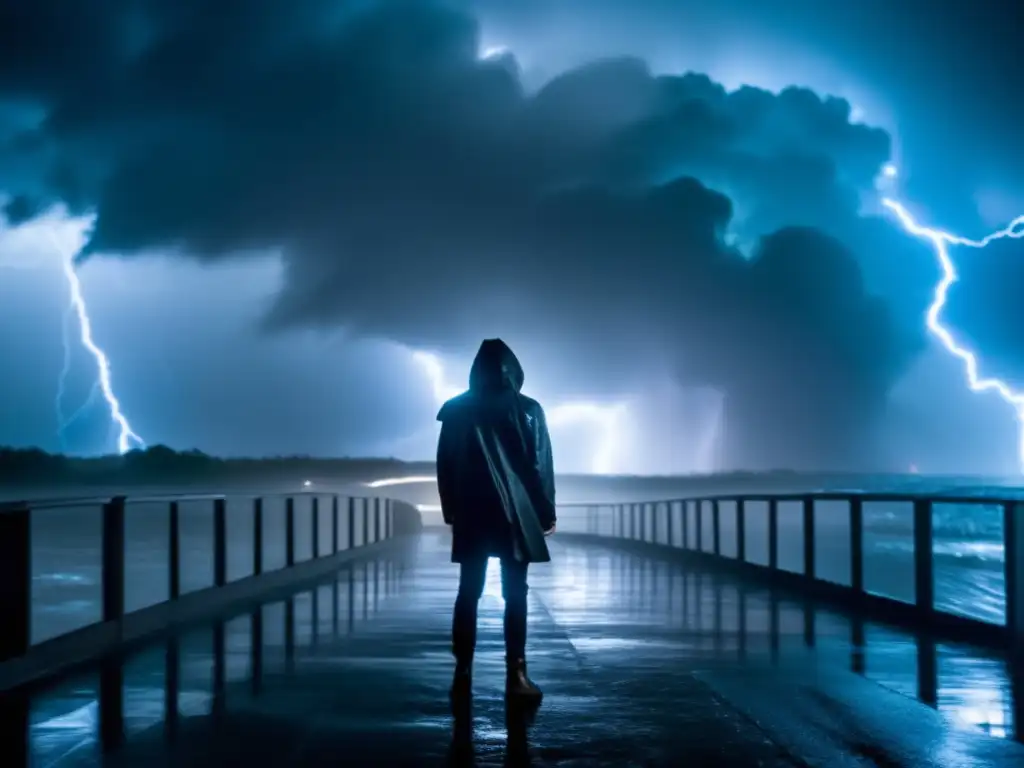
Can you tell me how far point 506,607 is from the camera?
8289 millimetres

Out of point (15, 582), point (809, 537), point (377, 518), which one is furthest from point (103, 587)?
point (377, 518)

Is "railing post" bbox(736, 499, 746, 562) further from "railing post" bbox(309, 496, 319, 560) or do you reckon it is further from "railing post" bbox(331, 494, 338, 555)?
"railing post" bbox(331, 494, 338, 555)

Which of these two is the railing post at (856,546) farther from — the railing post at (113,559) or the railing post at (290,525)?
the railing post at (290,525)

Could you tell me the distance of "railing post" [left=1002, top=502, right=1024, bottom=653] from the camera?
10828 millimetres

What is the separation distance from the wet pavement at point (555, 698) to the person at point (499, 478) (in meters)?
0.75

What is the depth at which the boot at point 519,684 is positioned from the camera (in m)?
7.98

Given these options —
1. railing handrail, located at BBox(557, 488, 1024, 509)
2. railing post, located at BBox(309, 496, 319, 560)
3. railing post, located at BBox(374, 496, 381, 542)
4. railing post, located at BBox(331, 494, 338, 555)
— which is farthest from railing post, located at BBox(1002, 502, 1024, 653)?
railing post, located at BBox(374, 496, 381, 542)

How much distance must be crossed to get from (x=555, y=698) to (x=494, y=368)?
6.13 feet

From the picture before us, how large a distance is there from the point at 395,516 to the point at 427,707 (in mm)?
37770

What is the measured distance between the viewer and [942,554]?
400 feet

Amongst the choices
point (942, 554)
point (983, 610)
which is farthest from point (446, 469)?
point (942, 554)

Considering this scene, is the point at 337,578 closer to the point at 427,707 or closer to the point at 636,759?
the point at 427,707

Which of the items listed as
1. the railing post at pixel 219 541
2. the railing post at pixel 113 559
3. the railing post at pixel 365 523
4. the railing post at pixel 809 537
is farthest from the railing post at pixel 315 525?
the railing post at pixel 113 559

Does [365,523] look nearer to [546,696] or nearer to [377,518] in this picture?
[377,518]
